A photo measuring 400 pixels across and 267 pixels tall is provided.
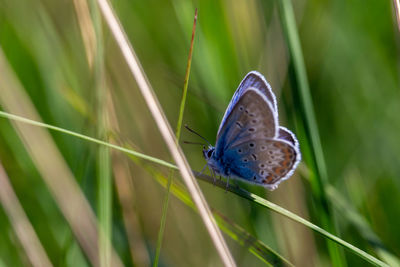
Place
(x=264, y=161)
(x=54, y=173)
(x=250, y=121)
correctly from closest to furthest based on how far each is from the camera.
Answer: (x=250, y=121) < (x=264, y=161) < (x=54, y=173)

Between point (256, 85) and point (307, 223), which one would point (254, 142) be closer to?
point (256, 85)

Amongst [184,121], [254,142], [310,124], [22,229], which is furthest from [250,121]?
[22,229]

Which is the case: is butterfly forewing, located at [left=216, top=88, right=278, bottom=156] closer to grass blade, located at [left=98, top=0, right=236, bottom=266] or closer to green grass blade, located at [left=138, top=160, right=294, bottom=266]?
green grass blade, located at [left=138, top=160, right=294, bottom=266]

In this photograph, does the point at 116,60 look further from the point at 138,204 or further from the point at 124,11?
the point at 138,204

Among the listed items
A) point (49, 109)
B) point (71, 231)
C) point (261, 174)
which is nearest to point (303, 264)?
point (261, 174)

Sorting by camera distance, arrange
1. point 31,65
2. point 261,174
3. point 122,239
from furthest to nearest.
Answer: point 31,65
point 122,239
point 261,174

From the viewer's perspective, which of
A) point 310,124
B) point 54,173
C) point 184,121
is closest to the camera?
point 310,124

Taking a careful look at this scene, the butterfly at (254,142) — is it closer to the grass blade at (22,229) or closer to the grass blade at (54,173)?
the grass blade at (54,173)
